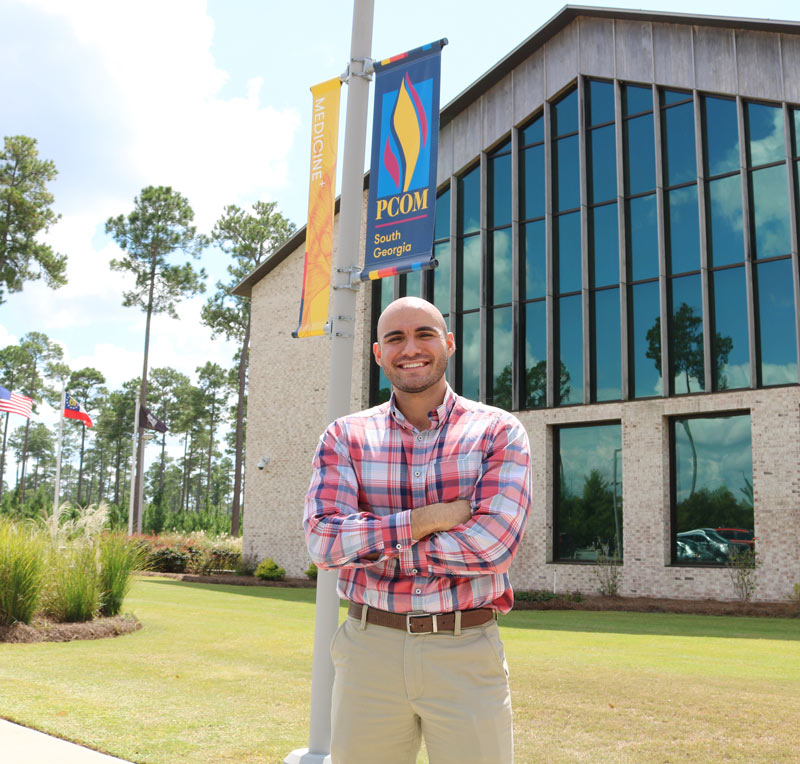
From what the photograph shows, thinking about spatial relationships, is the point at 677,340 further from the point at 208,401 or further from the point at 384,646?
the point at 208,401

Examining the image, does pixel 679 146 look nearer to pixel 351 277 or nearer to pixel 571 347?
pixel 571 347

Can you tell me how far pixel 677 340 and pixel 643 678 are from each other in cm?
1273

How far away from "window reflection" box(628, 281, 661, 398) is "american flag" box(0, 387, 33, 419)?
18.4 m

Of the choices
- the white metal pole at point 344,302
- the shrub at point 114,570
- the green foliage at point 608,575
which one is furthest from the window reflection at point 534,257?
the white metal pole at point 344,302

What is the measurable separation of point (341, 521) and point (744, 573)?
16.4m

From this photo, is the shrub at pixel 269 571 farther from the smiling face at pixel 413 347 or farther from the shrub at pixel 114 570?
the smiling face at pixel 413 347

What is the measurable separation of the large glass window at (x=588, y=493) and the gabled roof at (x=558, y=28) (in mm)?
9196

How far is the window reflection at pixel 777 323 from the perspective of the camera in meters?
17.5

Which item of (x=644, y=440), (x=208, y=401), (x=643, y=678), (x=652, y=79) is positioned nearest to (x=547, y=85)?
(x=652, y=79)

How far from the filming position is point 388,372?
2.98m

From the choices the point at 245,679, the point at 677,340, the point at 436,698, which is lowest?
the point at 245,679

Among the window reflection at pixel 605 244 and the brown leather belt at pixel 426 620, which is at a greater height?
the window reflection at pixel 605 244

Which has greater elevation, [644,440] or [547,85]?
[547,85]

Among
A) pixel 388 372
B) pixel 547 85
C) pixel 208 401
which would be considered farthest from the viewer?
pixel 208 401
